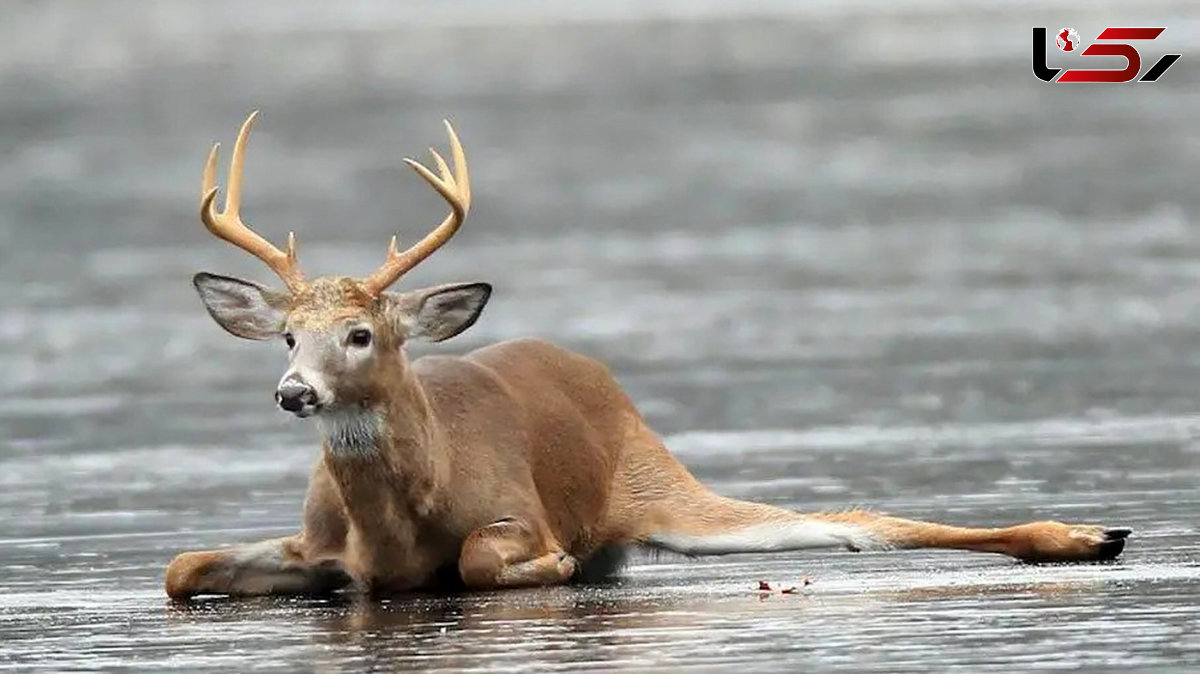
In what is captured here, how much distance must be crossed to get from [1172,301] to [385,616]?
11215mm

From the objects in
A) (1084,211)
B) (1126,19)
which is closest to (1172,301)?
(1084,211)

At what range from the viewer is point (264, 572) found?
13.5 metres

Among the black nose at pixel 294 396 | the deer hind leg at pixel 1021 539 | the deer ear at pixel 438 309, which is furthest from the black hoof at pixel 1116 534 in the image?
the black nose at pixel 294 396

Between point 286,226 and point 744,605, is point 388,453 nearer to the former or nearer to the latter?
point 744,605

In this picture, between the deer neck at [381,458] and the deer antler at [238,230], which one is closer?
the deer neck at [381,458]

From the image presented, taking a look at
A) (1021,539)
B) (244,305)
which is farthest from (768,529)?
Result: (244,305)

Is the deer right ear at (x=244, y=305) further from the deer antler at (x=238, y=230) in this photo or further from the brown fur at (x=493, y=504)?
the brown fur at (x=493, y=504)

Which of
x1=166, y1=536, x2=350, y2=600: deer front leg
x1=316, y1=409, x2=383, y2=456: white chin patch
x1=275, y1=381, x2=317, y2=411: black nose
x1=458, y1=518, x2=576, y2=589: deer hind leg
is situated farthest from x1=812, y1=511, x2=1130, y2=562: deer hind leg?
x1=275, y1=381, x2=317, y2=411: black nose

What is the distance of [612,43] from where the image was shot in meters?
56.3

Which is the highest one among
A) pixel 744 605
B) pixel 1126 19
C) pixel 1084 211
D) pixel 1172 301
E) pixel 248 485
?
pixel 1126 19

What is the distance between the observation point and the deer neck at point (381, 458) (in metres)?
13.1

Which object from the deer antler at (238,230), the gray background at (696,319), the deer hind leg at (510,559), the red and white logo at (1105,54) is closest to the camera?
the gray background at (696,319)

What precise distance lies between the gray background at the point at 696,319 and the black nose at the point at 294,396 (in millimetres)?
737

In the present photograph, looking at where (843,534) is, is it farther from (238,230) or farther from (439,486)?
(238,230)
